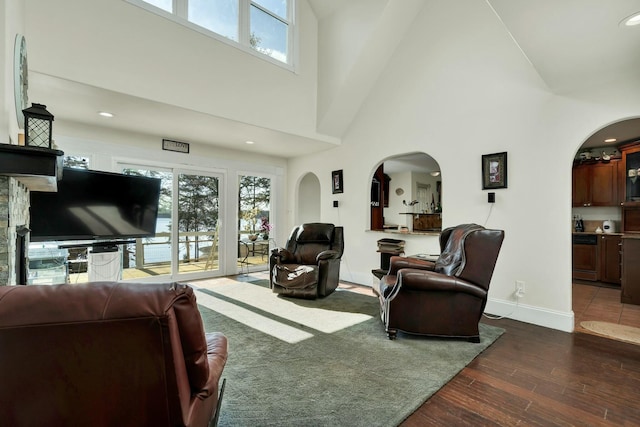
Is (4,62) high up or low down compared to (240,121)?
down

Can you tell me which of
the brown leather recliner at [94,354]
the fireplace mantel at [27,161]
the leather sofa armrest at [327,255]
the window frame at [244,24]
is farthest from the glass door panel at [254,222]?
the brown leather recliner at [94,354]

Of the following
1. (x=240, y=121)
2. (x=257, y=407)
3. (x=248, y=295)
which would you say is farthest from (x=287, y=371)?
(x=240, y=121)

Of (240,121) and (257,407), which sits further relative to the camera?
(240,121)

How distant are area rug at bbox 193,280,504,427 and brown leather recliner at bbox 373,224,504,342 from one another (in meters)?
0.13

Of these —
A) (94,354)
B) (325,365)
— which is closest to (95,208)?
(325,365)

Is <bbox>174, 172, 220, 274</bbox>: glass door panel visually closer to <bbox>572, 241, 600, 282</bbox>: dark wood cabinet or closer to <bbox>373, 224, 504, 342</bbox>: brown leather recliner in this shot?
<bbox>373, 224, 504, 342</bbox>: brown leather recliner

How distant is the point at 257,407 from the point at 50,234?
3.36 meters

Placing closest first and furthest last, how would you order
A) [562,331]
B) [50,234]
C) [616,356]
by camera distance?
1. [616,356]
2. [562,331]
3. [50,234]

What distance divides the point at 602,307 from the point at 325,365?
3.75m

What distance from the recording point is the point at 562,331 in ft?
9.80

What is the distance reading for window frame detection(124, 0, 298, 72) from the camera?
3.42m

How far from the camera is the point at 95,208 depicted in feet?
12.3

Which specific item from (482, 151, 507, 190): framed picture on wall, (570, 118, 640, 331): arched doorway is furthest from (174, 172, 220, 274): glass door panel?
(570, 118, 640, 331): arched doorway

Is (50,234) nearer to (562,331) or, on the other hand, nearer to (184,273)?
(184,273)
